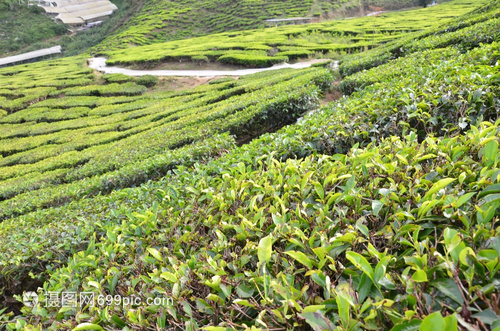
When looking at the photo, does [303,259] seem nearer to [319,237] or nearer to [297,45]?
[319,237]

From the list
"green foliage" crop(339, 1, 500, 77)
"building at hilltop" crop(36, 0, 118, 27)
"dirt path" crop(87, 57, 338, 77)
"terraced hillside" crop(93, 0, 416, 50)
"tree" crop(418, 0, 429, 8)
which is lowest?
"green foliage" crop(339, 1, 500, 77)

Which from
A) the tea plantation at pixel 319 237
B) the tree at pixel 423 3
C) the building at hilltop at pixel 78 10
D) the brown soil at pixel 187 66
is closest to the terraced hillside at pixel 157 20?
the tree at pixel 423 3

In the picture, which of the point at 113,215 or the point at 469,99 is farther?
the point at 113,215

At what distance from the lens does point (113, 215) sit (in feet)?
10.5

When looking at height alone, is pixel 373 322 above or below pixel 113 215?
above

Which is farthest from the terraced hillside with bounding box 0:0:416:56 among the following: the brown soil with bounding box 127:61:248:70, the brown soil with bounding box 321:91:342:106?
the brown soil with bounding box 321:91:342:106

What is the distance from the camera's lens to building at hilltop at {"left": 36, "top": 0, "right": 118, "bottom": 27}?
5394cm

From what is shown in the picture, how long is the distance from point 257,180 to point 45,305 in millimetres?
1826

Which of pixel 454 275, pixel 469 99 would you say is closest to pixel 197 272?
pixel 454 275

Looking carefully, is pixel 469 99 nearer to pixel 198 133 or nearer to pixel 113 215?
pixel 113 215

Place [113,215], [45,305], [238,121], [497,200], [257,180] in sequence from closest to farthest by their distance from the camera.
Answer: [497,200] < [45,305] < [257,180] < [113,215] < [238,121]

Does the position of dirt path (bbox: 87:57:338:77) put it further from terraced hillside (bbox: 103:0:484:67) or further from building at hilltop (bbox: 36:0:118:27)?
building at hilltop (bbox: 36:0:118:27)

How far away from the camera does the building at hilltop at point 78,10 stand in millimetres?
53938

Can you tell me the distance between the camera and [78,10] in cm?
5891
